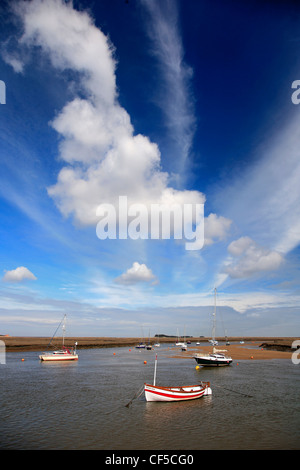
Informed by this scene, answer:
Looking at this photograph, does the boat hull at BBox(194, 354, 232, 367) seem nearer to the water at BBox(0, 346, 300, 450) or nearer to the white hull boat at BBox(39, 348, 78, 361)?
the water at BBox(0, 346, 300, 450)

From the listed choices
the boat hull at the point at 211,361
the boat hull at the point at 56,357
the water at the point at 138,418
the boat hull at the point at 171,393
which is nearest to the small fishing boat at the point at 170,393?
the boat hull at the point at 171,393

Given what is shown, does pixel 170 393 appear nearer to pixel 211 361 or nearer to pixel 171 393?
pixel 171 393

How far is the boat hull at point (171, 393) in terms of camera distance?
3222 centimetres

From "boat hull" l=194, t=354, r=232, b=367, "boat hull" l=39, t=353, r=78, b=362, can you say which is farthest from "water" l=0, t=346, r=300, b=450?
"boat hull" l=39, t=353, r=78, b=362

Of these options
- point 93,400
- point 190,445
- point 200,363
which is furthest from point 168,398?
point 200,363

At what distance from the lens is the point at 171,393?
3259 cm

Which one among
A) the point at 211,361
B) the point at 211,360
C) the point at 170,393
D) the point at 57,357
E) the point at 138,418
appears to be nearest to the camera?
the point at 138,418

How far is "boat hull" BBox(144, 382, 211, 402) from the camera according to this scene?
32219 mm

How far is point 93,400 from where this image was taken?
34.4 meters

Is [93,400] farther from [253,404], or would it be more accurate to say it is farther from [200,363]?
[200,363]

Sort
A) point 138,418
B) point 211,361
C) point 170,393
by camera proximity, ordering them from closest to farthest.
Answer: point 138,418, point 170,393, point 211,361

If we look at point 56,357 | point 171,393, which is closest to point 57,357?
point 56,357
